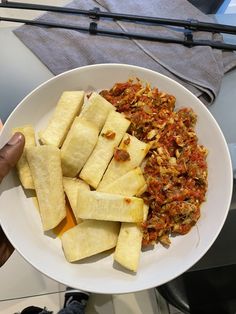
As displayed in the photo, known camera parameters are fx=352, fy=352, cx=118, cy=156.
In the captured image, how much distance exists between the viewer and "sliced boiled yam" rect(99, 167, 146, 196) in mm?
781

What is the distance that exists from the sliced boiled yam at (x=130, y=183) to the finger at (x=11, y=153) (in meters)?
0.22

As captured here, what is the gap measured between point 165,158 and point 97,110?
0.20 m

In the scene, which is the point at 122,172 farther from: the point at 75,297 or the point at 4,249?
the point at 75,297

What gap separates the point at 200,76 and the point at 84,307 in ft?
3.19

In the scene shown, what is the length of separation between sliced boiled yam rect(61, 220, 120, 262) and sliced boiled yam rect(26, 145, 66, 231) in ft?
0.15

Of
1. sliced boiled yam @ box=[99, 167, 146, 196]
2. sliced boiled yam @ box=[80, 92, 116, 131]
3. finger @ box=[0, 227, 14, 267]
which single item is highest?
sliced boiled yam @ box=[80, 92, 116, 131]

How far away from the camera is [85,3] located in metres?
1.28

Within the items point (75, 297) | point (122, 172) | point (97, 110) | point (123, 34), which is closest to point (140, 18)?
point (123, 34)

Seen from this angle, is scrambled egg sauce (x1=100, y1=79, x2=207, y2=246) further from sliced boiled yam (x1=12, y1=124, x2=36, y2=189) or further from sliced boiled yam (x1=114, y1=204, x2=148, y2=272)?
sliced boiled yam (x1=12, y1=124, x2=36, y2=189)

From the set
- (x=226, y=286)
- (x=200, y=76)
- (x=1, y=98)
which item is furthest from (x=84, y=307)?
(x=200, y=76)

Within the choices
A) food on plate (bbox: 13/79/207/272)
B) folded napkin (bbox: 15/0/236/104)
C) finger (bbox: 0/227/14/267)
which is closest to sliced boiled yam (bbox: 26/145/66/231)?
food on plate (bbox: 13/79/207/272)

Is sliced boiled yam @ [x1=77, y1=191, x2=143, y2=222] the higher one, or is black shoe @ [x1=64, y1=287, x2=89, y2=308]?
sliced boiled yam @ [x1=77, y1=191, x2=143, y2=222]

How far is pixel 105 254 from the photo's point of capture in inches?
32.6

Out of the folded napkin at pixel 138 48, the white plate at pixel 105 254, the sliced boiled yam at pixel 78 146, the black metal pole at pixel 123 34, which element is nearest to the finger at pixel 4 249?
the white plate at pixel 105 254
